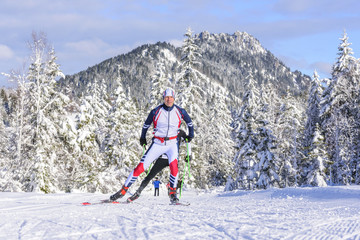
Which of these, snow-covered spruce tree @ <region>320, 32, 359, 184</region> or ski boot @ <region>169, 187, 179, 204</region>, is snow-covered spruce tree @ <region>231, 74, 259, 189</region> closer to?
snow-covered spruce tree @ <region>320, 32, 359, 184</region>

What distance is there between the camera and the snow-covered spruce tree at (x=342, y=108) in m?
25.6

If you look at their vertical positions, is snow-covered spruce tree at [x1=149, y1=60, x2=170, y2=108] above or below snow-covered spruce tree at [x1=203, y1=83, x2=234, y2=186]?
above

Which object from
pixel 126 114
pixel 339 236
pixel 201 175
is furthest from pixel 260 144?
pixel 339 236

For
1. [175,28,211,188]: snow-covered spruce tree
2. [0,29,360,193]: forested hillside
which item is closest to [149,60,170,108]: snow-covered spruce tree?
[0,29,360,193]: forested hillside

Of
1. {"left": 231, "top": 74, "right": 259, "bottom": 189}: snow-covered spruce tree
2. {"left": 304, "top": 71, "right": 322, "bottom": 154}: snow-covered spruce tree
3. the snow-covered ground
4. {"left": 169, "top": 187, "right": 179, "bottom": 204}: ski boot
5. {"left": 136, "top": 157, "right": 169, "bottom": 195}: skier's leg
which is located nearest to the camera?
the snow-covered ground

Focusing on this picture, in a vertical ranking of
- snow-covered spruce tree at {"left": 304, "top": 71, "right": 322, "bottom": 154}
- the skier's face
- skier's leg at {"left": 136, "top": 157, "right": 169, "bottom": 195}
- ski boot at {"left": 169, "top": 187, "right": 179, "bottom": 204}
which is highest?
snow-covered spruce tree at {"left": 304, "top": 71, "right": 322, "bottom": 154}

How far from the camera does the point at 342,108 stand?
26.6 meters

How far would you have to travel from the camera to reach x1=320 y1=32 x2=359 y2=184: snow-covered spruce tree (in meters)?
25.6

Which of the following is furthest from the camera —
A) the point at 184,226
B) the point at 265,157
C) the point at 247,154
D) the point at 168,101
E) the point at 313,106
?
the point at 313,106

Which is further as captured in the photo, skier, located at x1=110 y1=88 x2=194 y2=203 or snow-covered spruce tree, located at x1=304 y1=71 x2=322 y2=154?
snow-covered spruce tree, located at x1=304 y1=71 x2=322 y2=154

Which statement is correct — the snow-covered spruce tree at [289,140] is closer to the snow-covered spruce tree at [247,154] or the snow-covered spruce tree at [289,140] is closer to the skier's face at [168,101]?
the snow-covered spruce tree at [247,154]

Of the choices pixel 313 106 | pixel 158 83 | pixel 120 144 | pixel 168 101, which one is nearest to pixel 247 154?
pixel 120 144

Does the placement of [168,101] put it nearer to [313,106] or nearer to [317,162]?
[317,162]

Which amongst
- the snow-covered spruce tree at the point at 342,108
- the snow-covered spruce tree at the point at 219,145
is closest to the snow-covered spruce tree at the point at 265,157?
the snow-covered spruce tree at the point at 342,108
